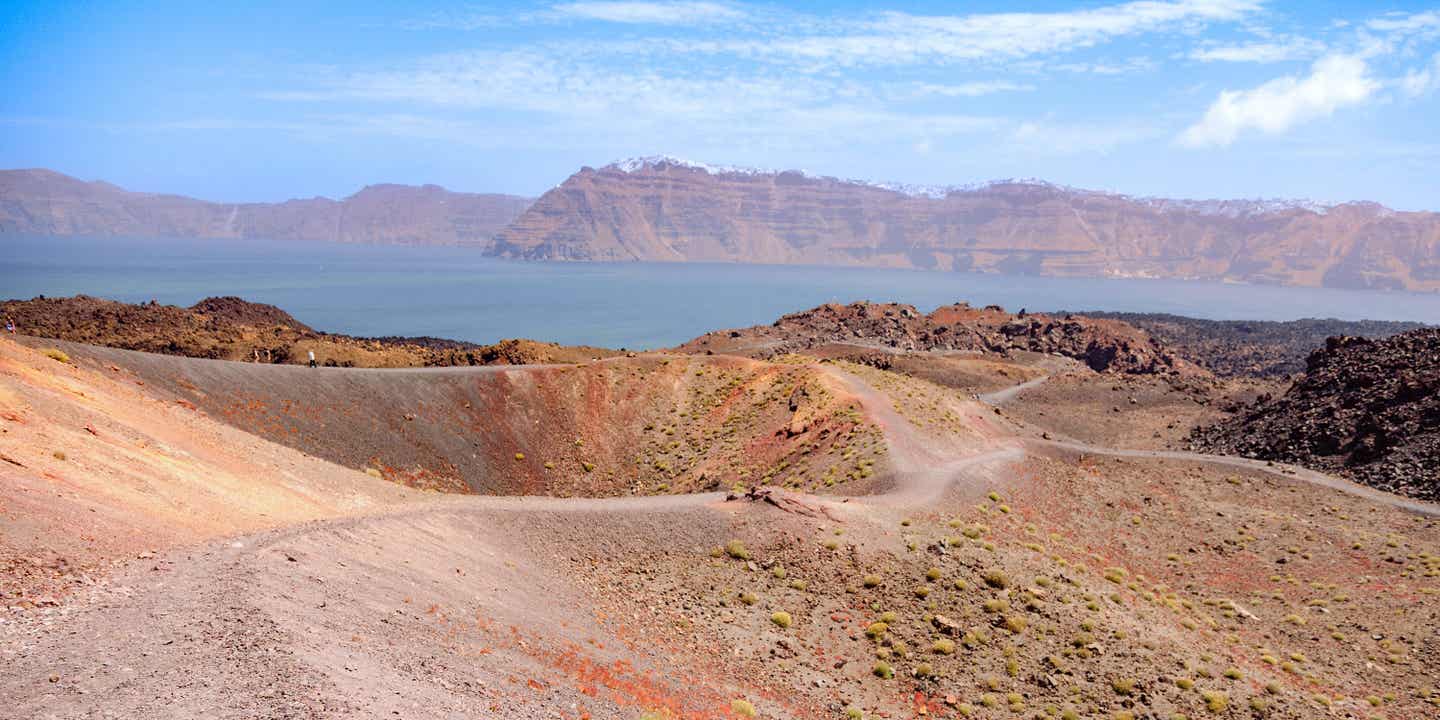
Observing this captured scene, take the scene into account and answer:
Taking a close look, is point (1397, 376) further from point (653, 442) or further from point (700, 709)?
point (700, 709)

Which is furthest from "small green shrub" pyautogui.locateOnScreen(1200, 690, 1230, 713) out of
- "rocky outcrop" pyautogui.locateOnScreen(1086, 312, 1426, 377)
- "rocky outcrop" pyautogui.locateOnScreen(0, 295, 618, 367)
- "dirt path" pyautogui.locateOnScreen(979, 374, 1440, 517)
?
"rocky outcrop" pyautogui.locateOnScreen(1086, 312, 1426, 377)

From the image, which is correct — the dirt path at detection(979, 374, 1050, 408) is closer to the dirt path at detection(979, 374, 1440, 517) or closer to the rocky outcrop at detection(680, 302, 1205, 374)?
the rocky outcrop at detection(680, 302, 1205, 374)

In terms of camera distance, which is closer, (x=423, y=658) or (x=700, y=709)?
(x=423, y=658)

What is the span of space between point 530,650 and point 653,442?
87.8ft

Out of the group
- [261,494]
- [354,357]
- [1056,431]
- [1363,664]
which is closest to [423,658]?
[261,494]

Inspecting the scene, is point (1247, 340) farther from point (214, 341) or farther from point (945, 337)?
point (214, 341)

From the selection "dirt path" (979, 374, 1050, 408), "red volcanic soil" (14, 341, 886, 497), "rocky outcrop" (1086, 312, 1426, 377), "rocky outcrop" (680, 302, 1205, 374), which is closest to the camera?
"red volcanic soil" (14, 341, 886, 497)

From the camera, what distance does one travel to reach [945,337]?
9800cm

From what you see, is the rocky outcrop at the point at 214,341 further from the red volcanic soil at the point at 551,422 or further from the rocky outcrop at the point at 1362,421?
the rocky outcrop at the point at 1362,421

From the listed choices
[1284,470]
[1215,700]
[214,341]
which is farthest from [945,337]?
[1215,700]

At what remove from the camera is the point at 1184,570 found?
94.1 feet

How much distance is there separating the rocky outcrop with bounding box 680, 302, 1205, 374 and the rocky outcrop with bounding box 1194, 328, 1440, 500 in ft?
106

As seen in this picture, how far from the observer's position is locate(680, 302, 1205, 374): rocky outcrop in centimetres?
8881

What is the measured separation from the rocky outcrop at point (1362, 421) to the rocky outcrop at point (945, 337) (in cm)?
3220
